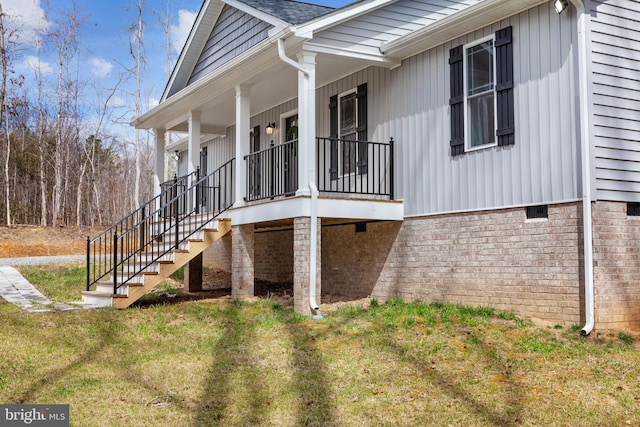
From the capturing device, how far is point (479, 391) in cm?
588

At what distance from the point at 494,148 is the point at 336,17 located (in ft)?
10.3

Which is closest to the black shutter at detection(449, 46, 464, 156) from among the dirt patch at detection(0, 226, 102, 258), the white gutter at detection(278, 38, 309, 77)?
Answer: the white gutter at detection(278, 38, 309, 77)

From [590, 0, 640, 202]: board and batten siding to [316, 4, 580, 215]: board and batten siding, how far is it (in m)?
0.30

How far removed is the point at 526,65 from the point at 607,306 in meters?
3.20

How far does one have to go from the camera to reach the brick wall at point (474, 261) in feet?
25.8

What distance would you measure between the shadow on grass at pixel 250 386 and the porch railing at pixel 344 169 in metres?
2.91

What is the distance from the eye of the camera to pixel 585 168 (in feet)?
24.7

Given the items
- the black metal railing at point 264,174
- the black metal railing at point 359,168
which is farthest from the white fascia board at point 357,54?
the black metal railing at point 264,174

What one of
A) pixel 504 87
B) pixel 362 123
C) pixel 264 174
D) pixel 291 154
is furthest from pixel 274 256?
pixel 504 87

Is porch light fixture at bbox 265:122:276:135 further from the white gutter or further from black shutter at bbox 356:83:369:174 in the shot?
the white gutter

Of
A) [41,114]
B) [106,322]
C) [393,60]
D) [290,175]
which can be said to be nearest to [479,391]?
[106,322]

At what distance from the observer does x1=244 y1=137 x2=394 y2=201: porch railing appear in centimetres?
1054

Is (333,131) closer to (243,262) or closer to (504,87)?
(243,262)

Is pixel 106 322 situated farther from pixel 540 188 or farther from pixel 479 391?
pixel 540 188
